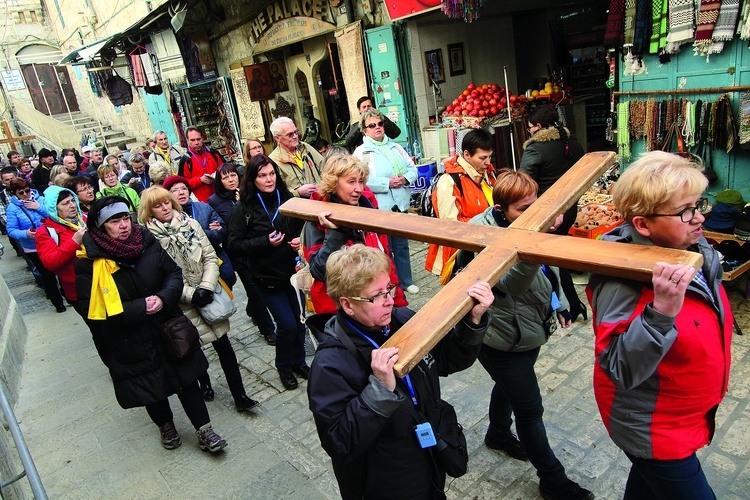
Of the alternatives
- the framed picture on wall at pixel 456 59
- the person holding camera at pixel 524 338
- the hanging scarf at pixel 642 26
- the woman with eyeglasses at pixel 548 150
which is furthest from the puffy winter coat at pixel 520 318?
the framed picture on wall at pixel 456 59

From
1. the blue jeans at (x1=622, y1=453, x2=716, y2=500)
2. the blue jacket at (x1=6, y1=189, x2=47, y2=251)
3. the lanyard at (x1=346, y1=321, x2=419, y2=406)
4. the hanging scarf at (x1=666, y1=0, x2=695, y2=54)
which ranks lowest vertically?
the blue jeans at (x1=622, y1=453, x2=716, y2=500)

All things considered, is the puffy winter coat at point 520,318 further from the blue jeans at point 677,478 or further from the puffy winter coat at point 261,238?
the puffy winter coat at point 261,238

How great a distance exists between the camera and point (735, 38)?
5281mm

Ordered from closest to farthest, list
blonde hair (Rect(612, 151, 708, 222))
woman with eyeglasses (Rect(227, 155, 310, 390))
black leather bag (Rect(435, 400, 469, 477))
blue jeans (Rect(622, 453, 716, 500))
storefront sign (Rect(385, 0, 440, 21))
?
blonde hair (Rect(612, 151, 708, 222)), blue jeans (Rect(622, 453, 716, 500)), black leather bag (Rect(435, 400, 469, 477)), woman with eyeglasses (Rect(227, 155, 310, 390)), storefront sign (Rect(385, 0, 440, 21))

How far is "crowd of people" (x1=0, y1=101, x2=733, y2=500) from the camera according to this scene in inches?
69.5

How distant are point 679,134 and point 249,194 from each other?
4.92 meters

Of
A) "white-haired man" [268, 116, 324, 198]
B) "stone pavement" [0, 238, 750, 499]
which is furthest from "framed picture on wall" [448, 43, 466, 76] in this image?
"stone pavement" [0, 238, 750, 499]

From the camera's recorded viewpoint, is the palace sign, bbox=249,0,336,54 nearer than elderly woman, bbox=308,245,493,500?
No

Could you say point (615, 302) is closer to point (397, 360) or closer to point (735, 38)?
point (397, 360)

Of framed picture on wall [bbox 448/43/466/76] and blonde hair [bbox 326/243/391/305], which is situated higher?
framed picture on wall [bbox 448/43/466/76]

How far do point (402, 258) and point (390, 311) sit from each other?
12.9ft

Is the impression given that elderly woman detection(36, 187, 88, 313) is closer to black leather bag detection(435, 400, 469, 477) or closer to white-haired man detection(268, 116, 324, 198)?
white-haired man detection(268, 116, 324, 198)

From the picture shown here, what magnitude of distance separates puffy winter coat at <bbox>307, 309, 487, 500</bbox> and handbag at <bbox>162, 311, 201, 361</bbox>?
184 centimetres

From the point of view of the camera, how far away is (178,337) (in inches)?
140
